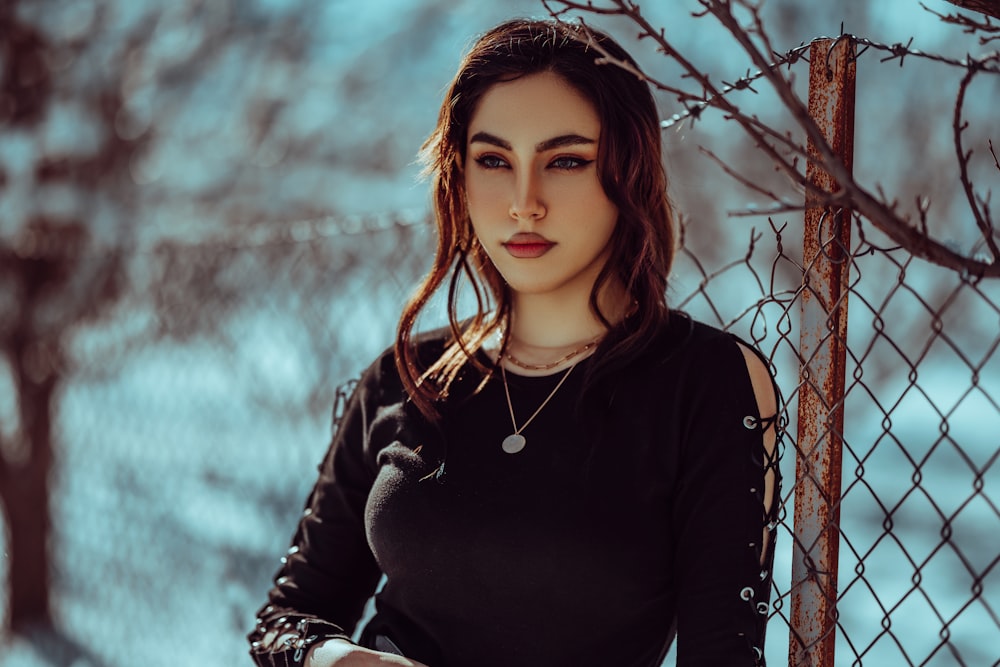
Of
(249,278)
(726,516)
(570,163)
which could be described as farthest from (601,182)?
(249,278)

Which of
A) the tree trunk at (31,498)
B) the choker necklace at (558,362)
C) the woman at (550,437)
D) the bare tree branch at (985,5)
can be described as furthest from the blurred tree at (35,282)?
the bare tree branch at (985,5)

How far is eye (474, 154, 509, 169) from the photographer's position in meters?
1.60

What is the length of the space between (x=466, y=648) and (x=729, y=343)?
0.54 m

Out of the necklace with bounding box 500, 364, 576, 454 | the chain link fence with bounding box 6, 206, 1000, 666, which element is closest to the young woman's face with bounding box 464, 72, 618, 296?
the necklace with bounding box 500, 364, 576, 454

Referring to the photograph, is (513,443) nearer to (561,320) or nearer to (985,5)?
(561,320)

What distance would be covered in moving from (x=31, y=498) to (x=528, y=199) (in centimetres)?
376

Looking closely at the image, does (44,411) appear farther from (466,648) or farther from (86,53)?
(466,648)

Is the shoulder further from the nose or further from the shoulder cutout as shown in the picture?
the nose

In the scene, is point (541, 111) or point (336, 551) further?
point (336, 551)

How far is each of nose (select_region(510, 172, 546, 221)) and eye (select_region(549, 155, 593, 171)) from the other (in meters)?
0.03

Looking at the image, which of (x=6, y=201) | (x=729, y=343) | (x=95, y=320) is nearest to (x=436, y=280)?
(x=729, y=343)

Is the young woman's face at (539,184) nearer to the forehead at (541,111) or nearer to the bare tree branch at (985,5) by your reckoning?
the forehead at (541,111)

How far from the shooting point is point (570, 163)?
156 centimetres

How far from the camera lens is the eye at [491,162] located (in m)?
1.60
